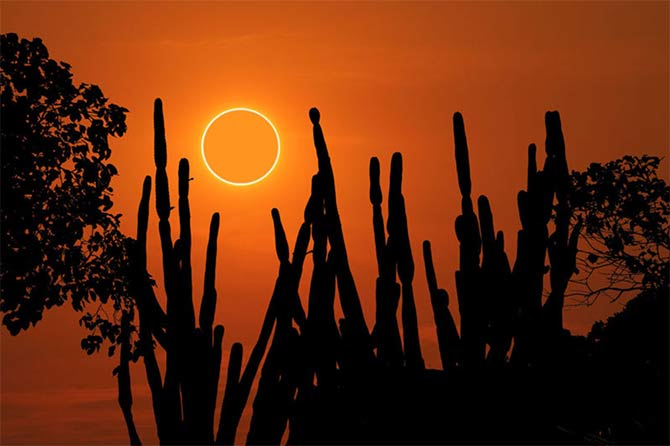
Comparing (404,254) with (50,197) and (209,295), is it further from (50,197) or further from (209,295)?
(50,197)

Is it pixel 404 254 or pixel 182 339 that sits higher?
pixel 404 254

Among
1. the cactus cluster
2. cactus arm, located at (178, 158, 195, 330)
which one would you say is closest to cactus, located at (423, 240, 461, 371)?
the cactus cluster

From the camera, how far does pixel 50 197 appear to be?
1848cm

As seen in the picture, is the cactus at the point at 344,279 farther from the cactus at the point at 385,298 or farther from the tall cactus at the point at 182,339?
the tall cactus at the point at 182,339

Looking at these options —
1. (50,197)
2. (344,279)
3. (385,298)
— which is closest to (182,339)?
(344,279)

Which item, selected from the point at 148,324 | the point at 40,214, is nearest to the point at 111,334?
the point at 40,214

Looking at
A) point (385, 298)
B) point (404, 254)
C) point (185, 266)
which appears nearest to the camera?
point (385, 298)

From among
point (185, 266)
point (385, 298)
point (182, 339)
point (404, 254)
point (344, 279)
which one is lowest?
point (182, 339)

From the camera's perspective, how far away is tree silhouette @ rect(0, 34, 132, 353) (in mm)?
18000

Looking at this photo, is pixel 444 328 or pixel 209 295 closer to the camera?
pixel 444 328

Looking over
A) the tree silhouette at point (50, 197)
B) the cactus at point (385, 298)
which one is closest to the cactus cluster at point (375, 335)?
the cactus at point (385, 298)

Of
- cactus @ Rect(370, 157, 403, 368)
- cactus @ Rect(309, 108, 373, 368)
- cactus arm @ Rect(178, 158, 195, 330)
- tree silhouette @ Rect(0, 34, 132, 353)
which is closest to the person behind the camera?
cactus @ Rect(370, 157, 403, 368)

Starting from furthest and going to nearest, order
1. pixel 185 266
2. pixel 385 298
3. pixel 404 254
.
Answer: pixel 185 266
pixel 404 254
pixel 385 298

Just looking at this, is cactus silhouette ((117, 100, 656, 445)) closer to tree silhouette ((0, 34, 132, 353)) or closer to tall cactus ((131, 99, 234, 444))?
tall cactus ((131, 99, 234, 444))
